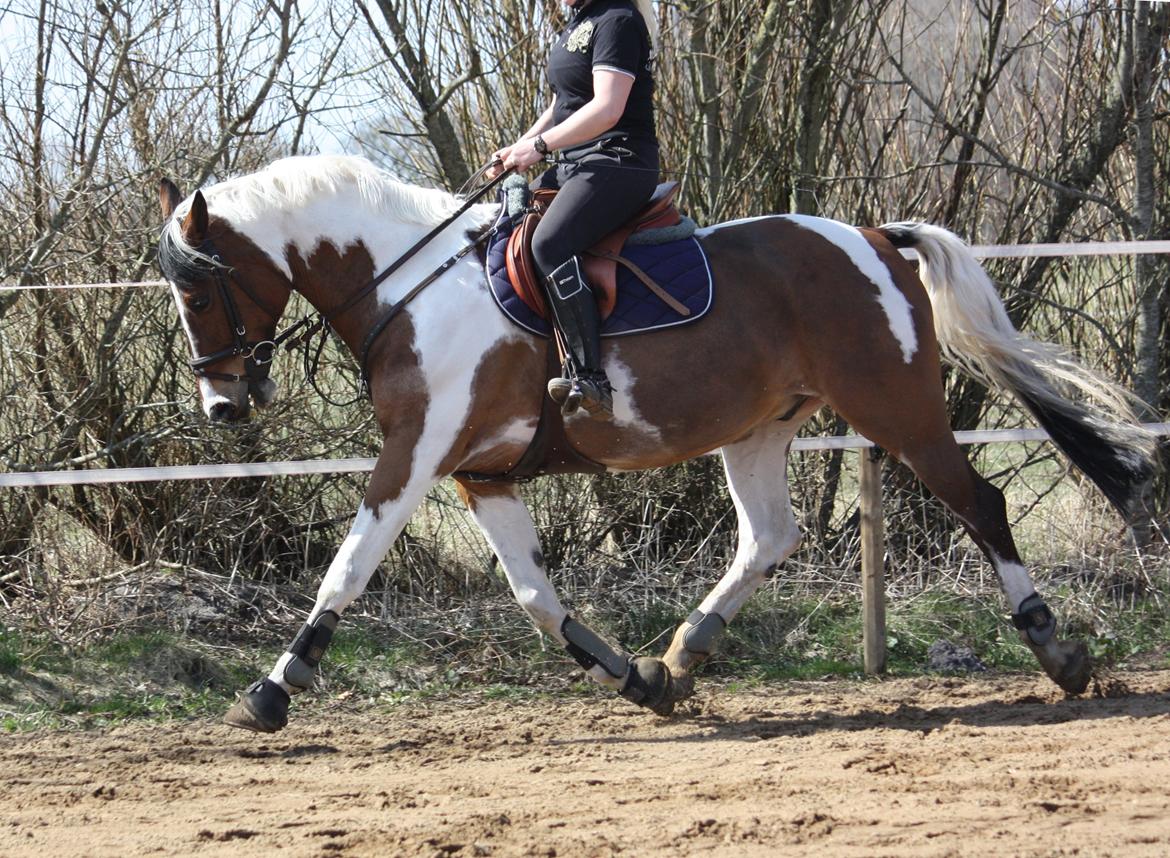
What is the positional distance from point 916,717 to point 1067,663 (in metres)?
0.62

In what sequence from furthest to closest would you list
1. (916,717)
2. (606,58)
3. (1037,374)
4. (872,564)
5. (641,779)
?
1. (872,564)
2. (1037,374)
3. (916,717)
4. (606,58)
5. (641,779)

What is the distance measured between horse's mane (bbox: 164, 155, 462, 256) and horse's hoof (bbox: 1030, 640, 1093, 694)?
2.76 meters

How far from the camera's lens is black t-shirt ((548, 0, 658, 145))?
14.5 feet

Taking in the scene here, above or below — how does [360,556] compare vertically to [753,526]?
above

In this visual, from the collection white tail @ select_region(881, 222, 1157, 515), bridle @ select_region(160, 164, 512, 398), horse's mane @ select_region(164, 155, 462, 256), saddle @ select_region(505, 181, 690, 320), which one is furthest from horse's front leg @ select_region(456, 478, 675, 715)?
white tail @ select_region(881, 222, 1157, 515)

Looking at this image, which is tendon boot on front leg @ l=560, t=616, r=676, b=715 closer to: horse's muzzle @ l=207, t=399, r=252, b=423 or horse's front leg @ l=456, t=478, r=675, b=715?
horse's front leg @ l=456, t=478, r=675, b=715

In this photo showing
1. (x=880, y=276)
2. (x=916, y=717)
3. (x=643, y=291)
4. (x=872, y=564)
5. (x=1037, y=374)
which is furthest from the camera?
(x=872, y=564)

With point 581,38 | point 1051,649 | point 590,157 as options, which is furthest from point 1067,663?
point 581,38

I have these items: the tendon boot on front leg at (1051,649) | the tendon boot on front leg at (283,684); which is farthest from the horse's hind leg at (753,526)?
the tendon boot on front leg at (283,684)

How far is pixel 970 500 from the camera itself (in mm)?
4891

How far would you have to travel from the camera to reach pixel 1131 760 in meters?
3.85

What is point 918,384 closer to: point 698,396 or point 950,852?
point 698,396

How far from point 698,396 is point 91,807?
7.92 ft

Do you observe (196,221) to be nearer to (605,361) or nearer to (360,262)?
(360,262)
